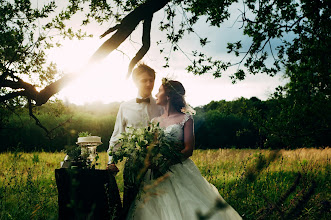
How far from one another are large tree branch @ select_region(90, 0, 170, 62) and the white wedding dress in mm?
2680

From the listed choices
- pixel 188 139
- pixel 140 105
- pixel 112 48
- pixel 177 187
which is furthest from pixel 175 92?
pixel 112 48

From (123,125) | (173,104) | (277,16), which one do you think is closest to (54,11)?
(123,125)

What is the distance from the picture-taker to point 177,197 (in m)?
3.88

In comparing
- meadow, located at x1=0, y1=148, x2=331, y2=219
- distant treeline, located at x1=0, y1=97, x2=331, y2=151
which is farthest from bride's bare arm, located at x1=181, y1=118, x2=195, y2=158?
distant treeline, located at x1=0, y1=97, x2=331, y2=151

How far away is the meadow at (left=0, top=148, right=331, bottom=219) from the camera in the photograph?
1.82ft

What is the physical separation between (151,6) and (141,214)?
4.80 metres

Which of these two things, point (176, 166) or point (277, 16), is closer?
point (176, 166)

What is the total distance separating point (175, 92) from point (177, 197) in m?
1.59

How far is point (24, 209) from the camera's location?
4.66 metres

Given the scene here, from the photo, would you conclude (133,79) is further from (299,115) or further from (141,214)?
(299,115)

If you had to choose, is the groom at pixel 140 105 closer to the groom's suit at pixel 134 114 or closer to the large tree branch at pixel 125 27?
the groom's suit at pixel 134 114

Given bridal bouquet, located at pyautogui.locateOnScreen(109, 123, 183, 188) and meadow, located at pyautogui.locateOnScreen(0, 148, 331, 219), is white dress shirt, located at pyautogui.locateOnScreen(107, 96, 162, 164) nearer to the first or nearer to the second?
meadow, located at pyautogui.locateOnScreen(0, 148, 331, 219)

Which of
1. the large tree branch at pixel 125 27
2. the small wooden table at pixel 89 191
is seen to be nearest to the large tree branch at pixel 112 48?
the large tree branch at pixel 125 27

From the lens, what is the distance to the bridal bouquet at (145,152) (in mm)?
3486
